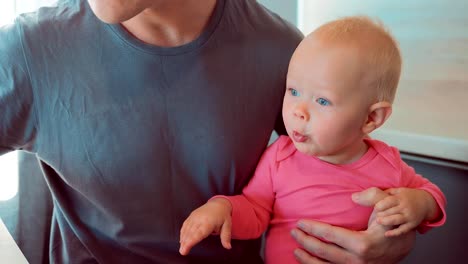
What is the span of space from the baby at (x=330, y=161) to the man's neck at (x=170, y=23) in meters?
0.19

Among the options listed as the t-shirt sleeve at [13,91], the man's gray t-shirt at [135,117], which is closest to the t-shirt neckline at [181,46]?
the man's gray t-shirt at [135,117]

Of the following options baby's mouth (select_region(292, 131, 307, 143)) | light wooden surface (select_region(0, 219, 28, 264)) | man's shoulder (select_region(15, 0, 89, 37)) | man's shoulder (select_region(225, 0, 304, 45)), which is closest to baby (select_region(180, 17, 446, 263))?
baby's mouth (select_region(292, 131, 307, 143))

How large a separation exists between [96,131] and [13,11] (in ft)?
1.30

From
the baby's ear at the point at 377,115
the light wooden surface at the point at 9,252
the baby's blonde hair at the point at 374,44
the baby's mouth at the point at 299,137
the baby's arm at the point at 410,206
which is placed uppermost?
the baby's blonde hair at the point at 374,44

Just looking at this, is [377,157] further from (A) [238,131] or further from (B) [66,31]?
(B) [66,31]

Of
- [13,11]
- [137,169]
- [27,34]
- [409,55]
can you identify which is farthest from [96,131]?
[409,55]

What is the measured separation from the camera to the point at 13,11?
45.3 inches

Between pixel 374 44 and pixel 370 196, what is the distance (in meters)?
0.27

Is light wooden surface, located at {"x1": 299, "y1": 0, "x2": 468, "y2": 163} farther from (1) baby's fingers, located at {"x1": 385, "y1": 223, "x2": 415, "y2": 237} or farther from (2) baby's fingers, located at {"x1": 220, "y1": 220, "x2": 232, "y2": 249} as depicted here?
(2) baby's fingers, located at {"x1": 220, "y1": 220, "x2": 232, "y2": 249}

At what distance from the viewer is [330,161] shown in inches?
40.8

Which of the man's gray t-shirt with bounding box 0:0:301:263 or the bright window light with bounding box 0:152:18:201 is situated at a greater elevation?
the man's gray t-shirt with bounding box 0:0:301:263

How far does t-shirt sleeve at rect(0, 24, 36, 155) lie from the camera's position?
0.91 m

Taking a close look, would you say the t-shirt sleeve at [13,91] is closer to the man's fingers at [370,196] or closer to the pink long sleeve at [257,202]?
the pink long sleeve at [257,202]

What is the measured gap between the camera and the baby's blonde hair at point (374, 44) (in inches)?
36.7
